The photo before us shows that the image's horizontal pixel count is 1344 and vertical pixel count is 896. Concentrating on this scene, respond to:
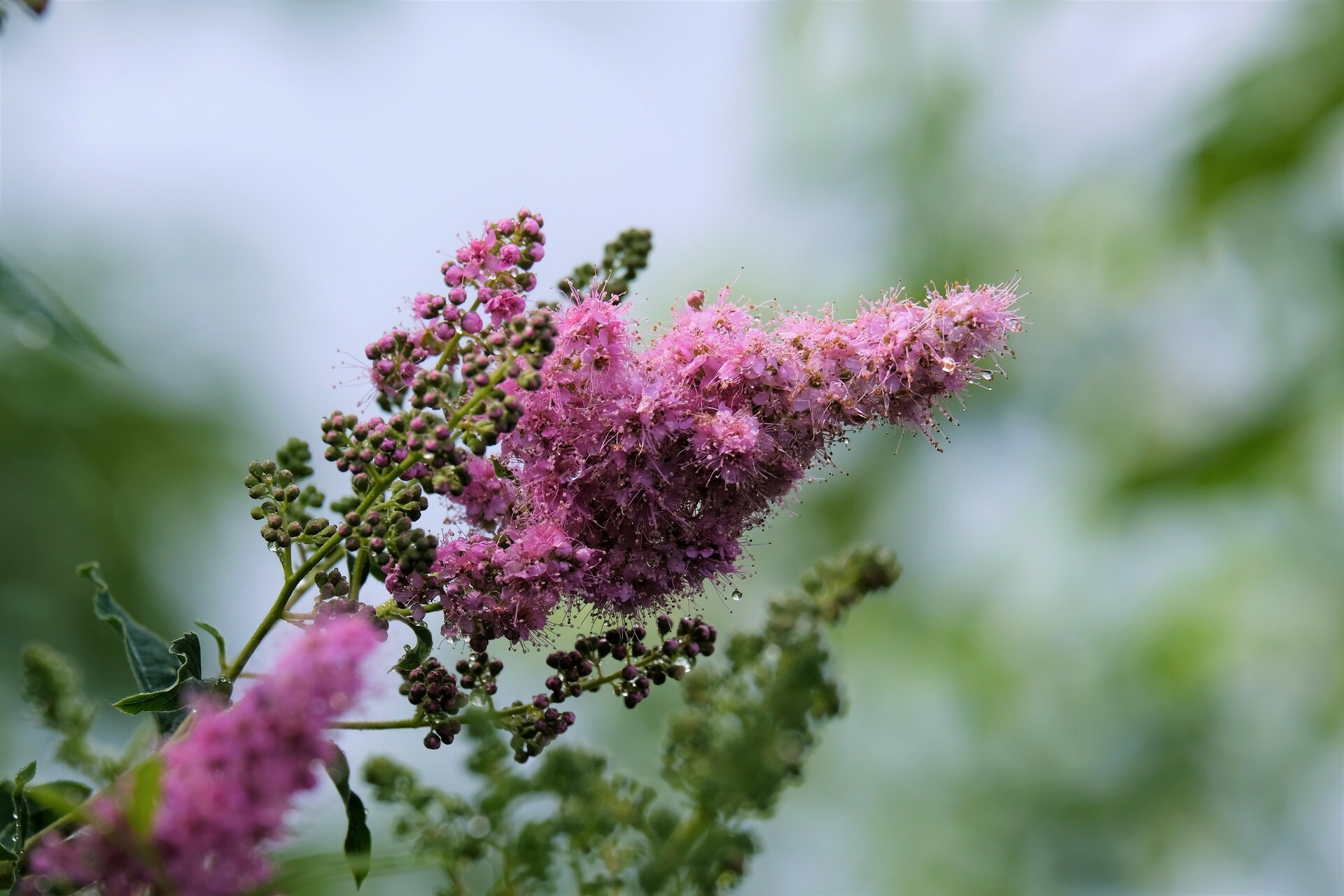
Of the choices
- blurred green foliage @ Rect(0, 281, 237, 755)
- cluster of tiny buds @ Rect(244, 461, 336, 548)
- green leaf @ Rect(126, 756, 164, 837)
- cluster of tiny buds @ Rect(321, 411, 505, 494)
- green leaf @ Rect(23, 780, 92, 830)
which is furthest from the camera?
blurred green foliage @ Rect(0, 281, 237, 755)

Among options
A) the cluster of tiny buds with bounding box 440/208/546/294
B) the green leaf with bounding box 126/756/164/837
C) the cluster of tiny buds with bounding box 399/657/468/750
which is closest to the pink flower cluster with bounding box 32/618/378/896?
the green leaf with bounding box 126/756/164/837

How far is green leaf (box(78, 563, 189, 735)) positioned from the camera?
1.97m

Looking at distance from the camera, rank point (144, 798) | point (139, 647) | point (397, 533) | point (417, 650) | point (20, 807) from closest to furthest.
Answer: point (144, 798) → point (20, 807) → point (397, 533) → point (417, 650) → point (139, 647)

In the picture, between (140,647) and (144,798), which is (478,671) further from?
(144,798)

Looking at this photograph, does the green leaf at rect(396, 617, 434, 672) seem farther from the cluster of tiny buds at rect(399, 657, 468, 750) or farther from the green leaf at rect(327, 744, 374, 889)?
the green leaf at rect(327, 744, 374, 889)

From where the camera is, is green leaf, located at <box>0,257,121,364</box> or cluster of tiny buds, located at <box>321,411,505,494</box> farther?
cluster of tiny buds, located at <box>321,411,505,494</box>

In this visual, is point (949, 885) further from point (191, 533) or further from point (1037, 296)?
point (191, 533)

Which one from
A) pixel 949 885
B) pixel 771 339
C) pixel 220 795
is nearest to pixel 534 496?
pixel 771 339

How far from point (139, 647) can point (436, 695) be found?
601mm

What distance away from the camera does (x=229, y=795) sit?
44.7 inches

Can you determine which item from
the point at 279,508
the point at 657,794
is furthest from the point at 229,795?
the point at 279,508

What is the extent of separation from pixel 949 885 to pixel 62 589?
28.4 ft

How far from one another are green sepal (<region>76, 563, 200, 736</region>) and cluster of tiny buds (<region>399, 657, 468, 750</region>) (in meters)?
0.36

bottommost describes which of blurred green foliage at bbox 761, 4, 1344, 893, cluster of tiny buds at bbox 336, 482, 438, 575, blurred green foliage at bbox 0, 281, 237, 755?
cluster of tiny buds at bbox 336, 482, 438, 575
